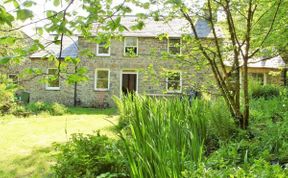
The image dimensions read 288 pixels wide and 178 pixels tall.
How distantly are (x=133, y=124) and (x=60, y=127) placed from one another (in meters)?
6.65

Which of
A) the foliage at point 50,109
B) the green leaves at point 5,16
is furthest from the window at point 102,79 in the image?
the green leaves at point 5,16

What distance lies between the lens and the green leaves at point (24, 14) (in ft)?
5.00

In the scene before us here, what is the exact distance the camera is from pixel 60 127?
29.7 ft

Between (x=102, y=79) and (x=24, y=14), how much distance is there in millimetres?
17421

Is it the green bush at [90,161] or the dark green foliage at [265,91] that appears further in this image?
the dark green foliage at [265,91]

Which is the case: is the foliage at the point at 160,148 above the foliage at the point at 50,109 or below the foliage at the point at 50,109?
above

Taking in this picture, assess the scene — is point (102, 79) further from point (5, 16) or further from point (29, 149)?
point (5, 16)

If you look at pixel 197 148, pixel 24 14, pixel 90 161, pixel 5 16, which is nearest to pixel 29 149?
pixel 90 161

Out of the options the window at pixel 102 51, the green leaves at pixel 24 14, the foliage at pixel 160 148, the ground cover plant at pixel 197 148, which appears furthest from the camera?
the window at pixel 102 51

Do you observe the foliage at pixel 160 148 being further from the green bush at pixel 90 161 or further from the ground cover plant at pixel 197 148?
the green bush at pixel 90 161

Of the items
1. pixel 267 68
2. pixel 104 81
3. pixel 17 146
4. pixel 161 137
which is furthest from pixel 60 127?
pixel 267 68

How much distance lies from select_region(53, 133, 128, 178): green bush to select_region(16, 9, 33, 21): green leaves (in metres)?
1.70

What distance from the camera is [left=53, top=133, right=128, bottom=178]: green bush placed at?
2.97m

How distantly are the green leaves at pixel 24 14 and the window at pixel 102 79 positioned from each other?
17220 mm
